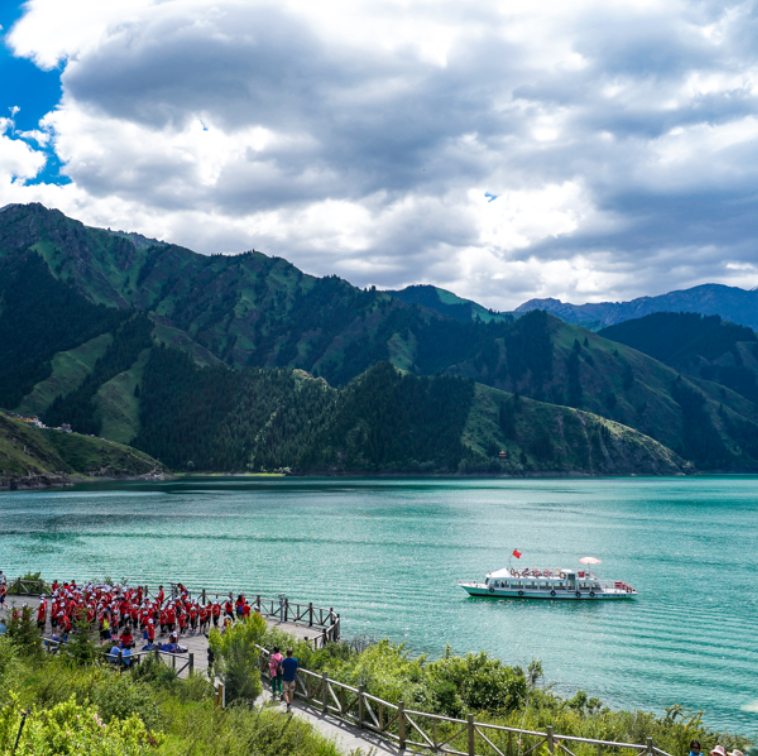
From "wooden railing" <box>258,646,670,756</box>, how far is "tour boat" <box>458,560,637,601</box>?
46.7 metres

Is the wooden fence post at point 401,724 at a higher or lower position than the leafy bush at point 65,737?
lower

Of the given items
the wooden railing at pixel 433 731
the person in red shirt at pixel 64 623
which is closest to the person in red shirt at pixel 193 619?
the person in red shirt at pixel 64 623

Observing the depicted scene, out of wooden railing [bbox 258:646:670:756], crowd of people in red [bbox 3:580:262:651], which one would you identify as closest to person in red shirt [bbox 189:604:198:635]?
crowd of people in red [bbox 3:580:262:651]

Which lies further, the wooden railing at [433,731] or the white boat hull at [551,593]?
the white boat hull at [551,593]

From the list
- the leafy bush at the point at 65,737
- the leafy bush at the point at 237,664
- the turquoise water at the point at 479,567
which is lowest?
the turquoise water at the point at 479,567

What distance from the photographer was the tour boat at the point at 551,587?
228ft

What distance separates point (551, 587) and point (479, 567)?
1501 cm

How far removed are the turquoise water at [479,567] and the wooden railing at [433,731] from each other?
20321 mm

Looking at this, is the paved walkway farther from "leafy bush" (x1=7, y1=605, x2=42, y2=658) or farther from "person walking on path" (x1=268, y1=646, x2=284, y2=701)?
"leafy bush" (x1=7, y1=605, x2=42, y2=658)

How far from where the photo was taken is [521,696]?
29.6 m

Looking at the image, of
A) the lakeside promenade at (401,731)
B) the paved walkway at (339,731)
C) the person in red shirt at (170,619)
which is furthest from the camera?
the person in red shirt at (170,619)

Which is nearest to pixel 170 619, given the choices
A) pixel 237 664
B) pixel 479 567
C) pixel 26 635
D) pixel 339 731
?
pixel 26 635

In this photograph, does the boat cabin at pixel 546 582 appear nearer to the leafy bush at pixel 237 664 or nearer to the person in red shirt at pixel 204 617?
the person in red shirt at pixel 204 617

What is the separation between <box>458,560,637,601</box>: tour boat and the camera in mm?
69562
